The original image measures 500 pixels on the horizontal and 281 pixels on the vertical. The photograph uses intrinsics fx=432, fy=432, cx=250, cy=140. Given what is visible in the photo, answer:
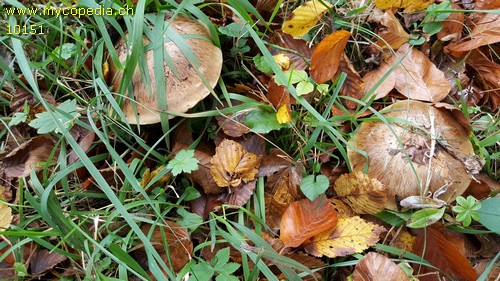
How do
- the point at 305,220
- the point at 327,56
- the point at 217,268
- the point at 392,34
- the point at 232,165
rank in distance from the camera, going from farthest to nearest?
the point at 392,34 < the point at 327,56 < the point at 232,165 < the point at 305,220 < the point at 217,268

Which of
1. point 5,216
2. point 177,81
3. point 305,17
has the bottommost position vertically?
point 5,216

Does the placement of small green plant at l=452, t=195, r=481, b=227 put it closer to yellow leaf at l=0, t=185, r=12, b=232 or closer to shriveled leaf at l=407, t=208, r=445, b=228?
shriveled leaf at l=407, t=208, r=445, b=228

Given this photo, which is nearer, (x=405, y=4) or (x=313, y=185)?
(x=313, y=185)

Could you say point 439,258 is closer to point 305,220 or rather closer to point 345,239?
point 345,239

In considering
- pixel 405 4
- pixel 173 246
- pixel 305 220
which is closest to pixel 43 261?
pixel 173 246

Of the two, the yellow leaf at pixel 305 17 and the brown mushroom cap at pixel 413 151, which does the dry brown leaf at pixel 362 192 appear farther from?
the yellow leaf at pixel 305 17

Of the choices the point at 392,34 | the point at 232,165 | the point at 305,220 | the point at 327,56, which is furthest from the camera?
the point at 392,34

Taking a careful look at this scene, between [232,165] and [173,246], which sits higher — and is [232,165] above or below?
above
